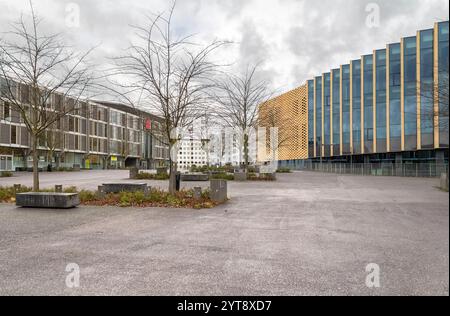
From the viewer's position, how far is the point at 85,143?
7638 centimetres

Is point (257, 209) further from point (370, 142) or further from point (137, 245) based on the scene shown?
point (370, 142)

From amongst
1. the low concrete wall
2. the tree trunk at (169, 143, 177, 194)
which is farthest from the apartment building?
the tree trunk at (169, 143, 177, 194)

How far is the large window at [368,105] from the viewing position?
39.3 meters

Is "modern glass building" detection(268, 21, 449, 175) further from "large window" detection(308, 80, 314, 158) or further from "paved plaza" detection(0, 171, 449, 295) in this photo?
"paved plaza" detection(0, 171, 449, 295)

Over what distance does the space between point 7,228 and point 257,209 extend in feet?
23.3

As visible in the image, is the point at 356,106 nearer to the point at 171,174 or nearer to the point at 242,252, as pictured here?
the point at 171,174

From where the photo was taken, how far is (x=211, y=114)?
49.8 ft

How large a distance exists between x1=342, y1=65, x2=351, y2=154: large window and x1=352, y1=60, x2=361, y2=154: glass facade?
3.79 feet

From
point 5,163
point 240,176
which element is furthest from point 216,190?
point 5,163

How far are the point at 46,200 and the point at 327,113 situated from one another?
4614 cm

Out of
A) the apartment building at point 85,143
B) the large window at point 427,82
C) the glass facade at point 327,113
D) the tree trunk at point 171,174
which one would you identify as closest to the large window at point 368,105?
the glass facade at point 327,113

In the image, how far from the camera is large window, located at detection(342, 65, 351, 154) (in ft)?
144
